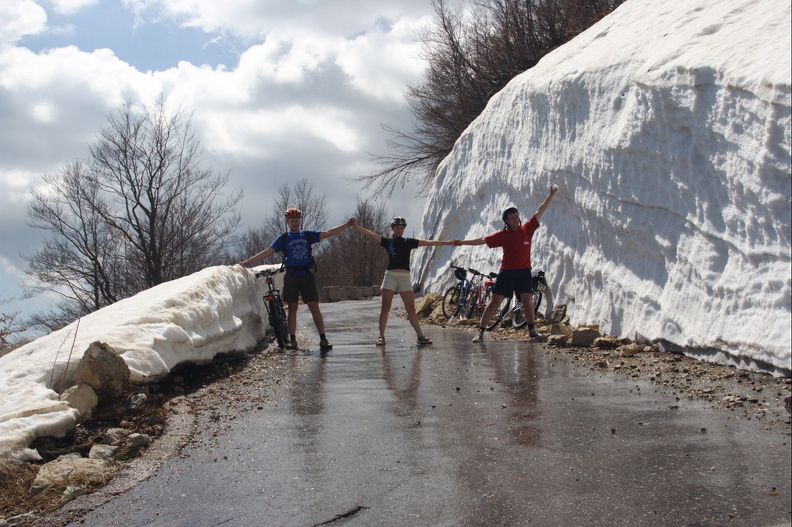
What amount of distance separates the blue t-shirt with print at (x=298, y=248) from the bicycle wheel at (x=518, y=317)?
11.1 feet

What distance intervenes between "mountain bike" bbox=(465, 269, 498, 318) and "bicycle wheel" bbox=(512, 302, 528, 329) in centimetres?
166

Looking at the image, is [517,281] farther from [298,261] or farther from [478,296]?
[478,296]

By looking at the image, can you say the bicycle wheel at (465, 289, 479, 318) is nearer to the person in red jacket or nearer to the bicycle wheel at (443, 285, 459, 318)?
the bicycle wheel at (443, 285, 459, 318)

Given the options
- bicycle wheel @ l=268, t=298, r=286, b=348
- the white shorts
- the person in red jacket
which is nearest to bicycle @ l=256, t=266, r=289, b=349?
bicycle wheel @ l=268, t=298, r=286, b=348

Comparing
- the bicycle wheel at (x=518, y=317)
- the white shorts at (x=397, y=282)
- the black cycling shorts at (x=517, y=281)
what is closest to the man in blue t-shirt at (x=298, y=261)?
the white shorts at (x=397, y=282)

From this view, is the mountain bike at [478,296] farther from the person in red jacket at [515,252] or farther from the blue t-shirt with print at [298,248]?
the blue t-shirt with print at [298,248]

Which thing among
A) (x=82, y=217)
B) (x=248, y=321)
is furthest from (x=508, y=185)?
(x=82, y=217)

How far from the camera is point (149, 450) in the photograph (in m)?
5.03

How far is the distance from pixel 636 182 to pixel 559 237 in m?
2.78

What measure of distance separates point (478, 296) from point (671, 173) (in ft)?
20.4

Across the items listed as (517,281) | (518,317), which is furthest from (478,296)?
(517,281)

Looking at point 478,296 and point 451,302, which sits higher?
point 478,296

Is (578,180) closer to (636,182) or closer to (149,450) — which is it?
(636,182)

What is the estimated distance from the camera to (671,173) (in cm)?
766
